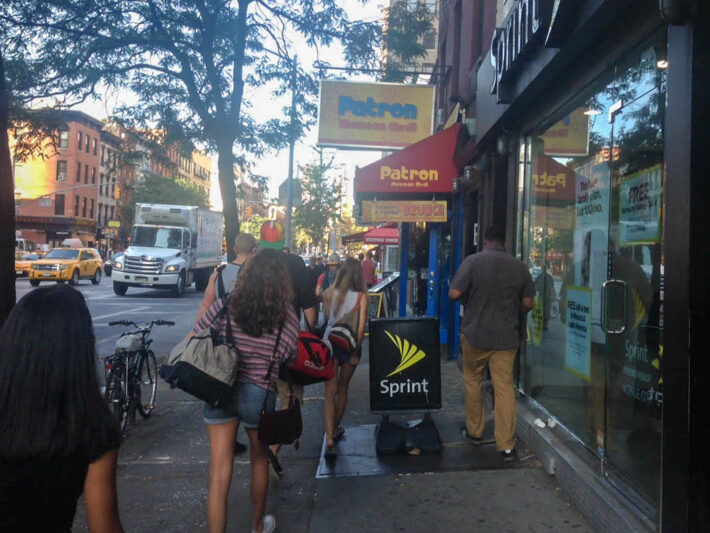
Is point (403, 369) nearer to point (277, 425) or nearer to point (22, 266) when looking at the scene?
point (277, 425)

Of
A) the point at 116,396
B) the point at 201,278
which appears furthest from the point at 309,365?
the point at 201,278

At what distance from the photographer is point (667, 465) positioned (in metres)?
3.00

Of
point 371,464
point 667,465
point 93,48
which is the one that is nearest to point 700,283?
point 667,465

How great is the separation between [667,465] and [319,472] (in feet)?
9.17

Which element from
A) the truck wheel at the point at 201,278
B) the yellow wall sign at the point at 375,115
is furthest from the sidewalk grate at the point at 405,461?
the truck wheel at the point at 201,278

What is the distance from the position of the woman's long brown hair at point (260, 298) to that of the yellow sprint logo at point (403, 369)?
251cm

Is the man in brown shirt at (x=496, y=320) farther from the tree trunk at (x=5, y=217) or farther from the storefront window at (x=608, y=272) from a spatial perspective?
the tree trunk at (x=5, y=217)

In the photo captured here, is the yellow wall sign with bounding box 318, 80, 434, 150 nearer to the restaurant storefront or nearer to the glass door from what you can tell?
the restaurant storefront

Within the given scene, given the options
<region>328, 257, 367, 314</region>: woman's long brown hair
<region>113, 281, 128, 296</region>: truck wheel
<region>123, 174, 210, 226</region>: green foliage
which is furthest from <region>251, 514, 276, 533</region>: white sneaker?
<region>123, 174, 210, 226</region>: green foliage

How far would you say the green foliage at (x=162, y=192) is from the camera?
208 ft

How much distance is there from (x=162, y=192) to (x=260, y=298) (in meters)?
63.4

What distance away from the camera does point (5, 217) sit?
536cm

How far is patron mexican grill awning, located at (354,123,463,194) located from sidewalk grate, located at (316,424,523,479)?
5.23m

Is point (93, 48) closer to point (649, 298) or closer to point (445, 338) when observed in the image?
point (445, 338)
